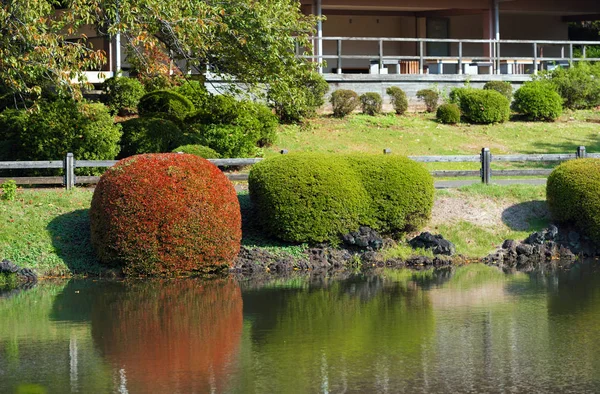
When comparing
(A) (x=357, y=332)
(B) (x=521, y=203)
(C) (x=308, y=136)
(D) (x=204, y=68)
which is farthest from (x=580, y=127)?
(A) (x=357, y=332)

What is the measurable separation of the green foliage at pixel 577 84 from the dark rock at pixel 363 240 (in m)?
15.6

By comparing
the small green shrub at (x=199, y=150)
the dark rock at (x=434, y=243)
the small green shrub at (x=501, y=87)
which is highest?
the small green shrub at (x=501, y=87)

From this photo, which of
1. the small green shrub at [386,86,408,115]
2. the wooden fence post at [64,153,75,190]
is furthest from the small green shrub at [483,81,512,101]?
the wooden fence post at [64,153,75,190]

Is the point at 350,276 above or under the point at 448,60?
under

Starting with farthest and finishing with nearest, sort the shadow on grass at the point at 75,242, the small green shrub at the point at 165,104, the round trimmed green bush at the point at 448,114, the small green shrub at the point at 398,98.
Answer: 1. the small green shrub at the point at 398,98
2. the round trimmed green bush at the point at 448,114
3. the small green shrub at the point at 165,104
4. the shadow on grass at the point at 75,242

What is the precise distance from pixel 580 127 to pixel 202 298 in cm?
1927

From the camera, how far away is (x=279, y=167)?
18.3m

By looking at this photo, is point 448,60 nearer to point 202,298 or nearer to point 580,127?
point 580,127

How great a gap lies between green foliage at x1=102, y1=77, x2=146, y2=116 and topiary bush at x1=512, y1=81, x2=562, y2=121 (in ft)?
39.3

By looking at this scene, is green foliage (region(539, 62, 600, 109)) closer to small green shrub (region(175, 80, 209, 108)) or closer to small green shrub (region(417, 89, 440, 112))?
small green shrub (region(417, 89, 440, 112))

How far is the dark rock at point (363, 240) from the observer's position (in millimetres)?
18422

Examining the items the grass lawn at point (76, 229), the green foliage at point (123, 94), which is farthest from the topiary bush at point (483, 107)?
the green foliage at point (123, 94)

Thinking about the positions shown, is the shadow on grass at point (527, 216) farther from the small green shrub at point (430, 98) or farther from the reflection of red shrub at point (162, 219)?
Result: the small green shrub at point (430, 98)

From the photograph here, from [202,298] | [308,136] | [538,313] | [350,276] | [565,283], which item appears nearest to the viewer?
[538,313]
